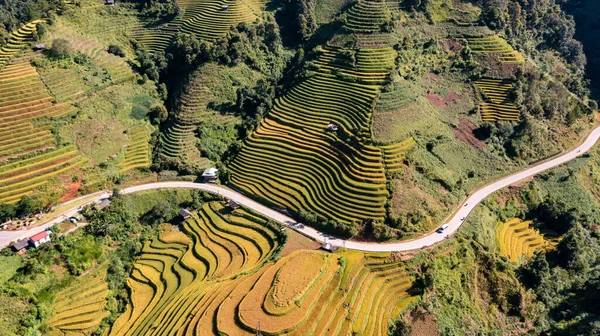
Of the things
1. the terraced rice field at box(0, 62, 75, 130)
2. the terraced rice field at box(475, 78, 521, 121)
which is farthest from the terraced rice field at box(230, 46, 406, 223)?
the terraced rice field at box(0, 62, 75, 130)

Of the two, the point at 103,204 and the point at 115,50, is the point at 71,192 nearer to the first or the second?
the point at 103,204

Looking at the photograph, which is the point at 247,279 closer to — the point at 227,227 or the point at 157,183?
the point at 227,227

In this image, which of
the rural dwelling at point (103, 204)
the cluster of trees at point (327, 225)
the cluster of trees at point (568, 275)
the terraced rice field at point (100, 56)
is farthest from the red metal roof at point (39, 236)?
the cluster of trees at point (568, 275)

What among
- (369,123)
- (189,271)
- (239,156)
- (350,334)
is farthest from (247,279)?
(369,123)

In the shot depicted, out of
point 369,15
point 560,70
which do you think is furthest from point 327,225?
point 560,70

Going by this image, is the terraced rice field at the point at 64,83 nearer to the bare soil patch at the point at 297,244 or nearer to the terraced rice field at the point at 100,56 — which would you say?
the terraced rice field at the point at 100,56

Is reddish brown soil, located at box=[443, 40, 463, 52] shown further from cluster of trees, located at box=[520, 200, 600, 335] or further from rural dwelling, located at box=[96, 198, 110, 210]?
rural dwelling, located at box=[96, 198, 110, 210]
